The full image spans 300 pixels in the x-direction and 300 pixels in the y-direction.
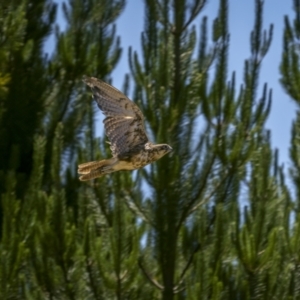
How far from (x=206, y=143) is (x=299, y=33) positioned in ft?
8.11

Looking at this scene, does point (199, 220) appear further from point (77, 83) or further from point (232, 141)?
point (77, 83)

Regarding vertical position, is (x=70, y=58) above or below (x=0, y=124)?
above

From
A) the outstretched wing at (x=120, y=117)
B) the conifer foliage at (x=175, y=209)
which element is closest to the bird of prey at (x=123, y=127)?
the outstretched wing at (x=120, y=117)

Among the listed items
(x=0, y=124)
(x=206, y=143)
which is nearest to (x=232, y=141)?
(x=206, y=143)

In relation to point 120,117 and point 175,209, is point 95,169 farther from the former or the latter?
point 175,209

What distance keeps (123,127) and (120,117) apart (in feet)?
0.14

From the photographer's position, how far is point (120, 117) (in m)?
4.10

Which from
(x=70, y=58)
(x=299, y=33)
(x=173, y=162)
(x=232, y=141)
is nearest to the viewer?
(x=173, y=162)

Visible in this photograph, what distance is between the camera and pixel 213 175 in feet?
23.2

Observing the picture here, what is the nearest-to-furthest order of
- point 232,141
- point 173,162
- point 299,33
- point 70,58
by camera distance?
point 173,162, point 232,141, point 299,33, point 70,58

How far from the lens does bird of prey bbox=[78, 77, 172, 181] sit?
159 inches

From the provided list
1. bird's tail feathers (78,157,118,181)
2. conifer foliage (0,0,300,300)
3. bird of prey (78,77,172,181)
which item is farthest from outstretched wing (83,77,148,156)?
conifer foliage (0,0,300,300)

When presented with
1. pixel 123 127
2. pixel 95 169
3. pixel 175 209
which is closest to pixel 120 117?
pixel 123 127

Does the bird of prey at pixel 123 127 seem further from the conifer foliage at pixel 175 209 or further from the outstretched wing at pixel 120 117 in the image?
the conifer foliage at pixel 175 209
